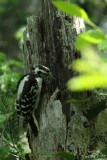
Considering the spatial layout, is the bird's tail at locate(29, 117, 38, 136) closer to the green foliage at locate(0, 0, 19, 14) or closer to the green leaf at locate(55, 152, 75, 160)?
the green leaf at locate(55, 152, 75, 160)

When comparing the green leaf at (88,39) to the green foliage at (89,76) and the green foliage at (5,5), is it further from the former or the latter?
the green foliage at (5,5)

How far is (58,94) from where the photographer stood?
2.57 meters

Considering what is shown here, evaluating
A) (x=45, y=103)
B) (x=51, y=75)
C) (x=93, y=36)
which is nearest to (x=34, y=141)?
(x=45, y=103)

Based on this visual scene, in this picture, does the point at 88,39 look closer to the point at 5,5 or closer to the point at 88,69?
the point at 88,69

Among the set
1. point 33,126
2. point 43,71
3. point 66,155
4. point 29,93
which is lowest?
point 66,155

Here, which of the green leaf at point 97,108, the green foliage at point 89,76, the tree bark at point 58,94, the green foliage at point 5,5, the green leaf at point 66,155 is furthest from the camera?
the green foliage at point 5,5

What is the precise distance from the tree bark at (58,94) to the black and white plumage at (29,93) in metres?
0.08

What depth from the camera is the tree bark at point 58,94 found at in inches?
88.8

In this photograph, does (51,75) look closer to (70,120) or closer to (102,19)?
(70,120)

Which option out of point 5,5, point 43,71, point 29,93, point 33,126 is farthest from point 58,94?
point 5,5

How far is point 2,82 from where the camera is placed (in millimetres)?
3555

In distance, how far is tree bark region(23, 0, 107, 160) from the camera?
2256mm

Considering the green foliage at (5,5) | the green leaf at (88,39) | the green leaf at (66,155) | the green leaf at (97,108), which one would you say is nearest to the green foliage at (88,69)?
the green leaf at (88,39)

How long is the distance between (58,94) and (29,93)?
2.06ft
